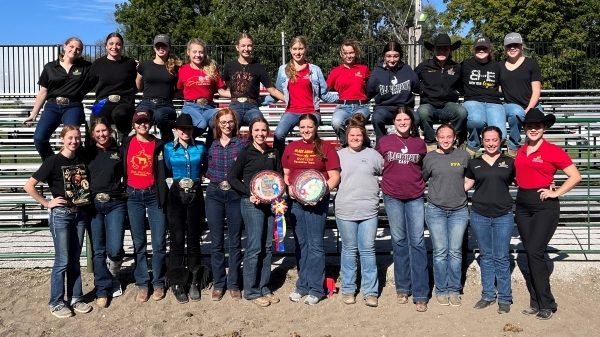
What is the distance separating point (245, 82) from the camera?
7184mm

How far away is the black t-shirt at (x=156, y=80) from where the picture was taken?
705 centimetres

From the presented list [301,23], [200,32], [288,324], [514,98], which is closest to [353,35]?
[301,23]

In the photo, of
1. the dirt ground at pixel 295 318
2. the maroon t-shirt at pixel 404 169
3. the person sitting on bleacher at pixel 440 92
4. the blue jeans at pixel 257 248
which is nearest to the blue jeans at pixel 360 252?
the dirt ground at pixel 295 318

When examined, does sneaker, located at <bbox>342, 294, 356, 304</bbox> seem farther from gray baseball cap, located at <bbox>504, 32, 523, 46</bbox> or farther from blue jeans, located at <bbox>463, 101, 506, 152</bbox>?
gray baseball cap, located at <bbox>504, 32, 523, 46</bbox>

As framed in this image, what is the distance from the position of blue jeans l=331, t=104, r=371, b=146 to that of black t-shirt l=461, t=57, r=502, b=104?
4.11 ft

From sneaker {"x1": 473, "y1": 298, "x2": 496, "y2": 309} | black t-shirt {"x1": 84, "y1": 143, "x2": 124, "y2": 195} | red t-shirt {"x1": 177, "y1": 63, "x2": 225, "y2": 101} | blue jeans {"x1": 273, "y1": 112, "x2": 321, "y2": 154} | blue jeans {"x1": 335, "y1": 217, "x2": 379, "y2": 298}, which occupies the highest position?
red t-shirt {"x1": 177, "y1": 63, "x2": 225, "y2": 101}

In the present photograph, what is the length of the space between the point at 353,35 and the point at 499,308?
88.4 ft

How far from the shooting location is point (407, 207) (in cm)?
627

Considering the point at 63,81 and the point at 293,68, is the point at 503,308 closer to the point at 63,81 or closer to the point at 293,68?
the point at 293,68

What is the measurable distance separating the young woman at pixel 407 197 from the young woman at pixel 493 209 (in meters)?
0.52

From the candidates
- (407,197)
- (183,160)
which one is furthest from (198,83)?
(407,197)

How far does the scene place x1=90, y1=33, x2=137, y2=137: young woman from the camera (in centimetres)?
698

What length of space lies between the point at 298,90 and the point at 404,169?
1717 mm

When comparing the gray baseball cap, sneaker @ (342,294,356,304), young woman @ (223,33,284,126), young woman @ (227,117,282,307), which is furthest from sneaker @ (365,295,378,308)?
the gray baseball cap
